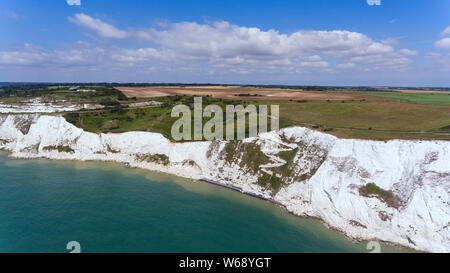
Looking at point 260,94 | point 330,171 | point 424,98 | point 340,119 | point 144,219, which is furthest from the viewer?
point 260,94

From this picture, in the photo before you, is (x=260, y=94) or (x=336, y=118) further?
(x=260, y=94)

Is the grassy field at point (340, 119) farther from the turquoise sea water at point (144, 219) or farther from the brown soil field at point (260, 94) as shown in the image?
the turquoise sea water at point (144, 219)

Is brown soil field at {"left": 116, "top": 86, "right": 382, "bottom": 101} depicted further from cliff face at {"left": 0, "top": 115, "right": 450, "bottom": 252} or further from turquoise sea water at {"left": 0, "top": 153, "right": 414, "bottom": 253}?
turquoise sea water at {"left": 0, "top": 153, "right": 414, "bottom": 253}

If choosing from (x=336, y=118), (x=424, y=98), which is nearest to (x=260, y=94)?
(x=336, y=118)

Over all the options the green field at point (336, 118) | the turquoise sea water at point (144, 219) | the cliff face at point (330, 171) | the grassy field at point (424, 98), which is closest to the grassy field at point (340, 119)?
the green field at point (336, 118)

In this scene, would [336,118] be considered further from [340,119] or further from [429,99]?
[429,99]

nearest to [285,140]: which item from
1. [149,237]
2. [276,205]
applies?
[276,205]
